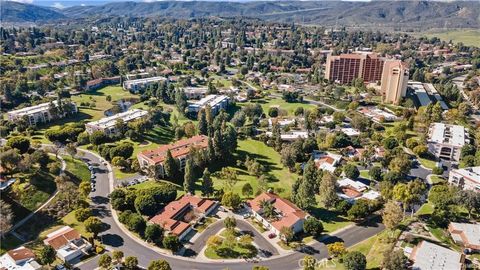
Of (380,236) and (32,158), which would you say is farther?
(32,158)

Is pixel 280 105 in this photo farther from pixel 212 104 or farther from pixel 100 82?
pixel 100 82

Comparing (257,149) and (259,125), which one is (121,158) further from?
(259,125)

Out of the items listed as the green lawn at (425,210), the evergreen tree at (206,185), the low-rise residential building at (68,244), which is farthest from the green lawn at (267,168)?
the low-rise residential building at (68,244)

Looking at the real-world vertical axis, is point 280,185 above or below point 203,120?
below

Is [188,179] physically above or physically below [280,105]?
below

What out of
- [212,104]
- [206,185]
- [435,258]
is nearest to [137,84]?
[212,104]

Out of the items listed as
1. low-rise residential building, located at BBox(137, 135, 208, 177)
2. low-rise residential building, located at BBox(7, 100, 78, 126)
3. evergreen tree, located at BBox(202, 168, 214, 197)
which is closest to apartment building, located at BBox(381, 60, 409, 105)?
low-rise residential building, located at BBox(137, 135, 208, 177)

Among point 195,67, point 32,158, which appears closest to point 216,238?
point 32,158
